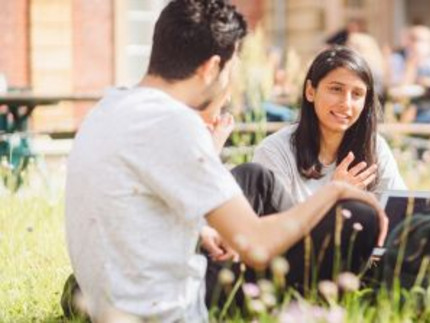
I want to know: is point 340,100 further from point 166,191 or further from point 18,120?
point 18,120

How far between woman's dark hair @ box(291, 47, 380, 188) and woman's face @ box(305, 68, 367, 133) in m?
0.02

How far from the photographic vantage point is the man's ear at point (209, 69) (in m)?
2.86

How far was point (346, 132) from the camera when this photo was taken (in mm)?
4219

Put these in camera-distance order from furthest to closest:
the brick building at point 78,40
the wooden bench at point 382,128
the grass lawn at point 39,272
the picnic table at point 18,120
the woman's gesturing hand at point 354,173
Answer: the brick building at point 78,40 < the wooden bench at point 382,128 < the picnic table at point 18,120 < the woman's gesturing hand at point 354,173 < the grass lawn at point 39,272

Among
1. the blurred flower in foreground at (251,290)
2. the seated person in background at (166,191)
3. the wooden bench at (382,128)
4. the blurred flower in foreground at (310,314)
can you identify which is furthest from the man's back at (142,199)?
the wooden bench at (382,128)

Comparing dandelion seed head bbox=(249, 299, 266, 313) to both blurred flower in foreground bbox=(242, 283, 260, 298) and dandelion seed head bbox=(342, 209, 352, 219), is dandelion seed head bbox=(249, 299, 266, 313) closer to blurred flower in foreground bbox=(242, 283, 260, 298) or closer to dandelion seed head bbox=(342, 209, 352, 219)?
blurred flower in foreground bbox=(242, 283, 260, 298)

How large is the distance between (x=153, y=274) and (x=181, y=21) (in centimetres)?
61

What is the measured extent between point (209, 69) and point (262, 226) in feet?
1.36

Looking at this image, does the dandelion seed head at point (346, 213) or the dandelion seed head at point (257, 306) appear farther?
the dandelion seed head at point (346, 213)

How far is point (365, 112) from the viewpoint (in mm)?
4207

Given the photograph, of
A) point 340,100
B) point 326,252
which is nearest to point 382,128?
point 340,100

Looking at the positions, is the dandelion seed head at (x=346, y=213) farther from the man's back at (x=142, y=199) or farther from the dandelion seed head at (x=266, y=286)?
the man's back at (x=142, y=199)

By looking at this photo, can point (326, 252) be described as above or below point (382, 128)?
above

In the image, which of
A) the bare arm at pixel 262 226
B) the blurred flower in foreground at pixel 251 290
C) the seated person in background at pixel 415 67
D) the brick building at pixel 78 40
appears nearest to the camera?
the bare arm at pixel 262 226
